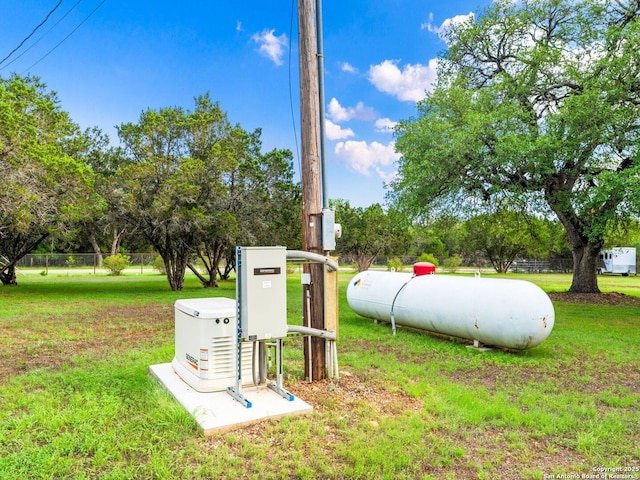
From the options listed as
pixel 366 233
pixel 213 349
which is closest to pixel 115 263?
pixel 366 233

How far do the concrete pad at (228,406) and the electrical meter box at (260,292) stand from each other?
0.63 meters

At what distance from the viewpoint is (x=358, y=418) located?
4.10 meters

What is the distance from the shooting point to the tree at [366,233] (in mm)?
33312

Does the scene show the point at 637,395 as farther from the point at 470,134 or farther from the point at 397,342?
the point at 470,134

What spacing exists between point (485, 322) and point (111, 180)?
14.7 m

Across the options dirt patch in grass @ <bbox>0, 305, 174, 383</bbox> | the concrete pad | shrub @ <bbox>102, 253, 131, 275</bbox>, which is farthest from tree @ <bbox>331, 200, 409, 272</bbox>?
the concrete pad

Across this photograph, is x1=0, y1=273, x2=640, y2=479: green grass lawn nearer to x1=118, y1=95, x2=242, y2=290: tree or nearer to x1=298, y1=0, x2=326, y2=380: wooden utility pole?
x1=298, y1=0, x2=326, y2=380: wooden utility pole

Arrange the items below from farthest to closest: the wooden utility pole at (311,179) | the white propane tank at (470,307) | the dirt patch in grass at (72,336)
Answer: the white propane tank at (470,307) → the dirt patch in grass at (72,336) → the wooden utility pole at (311,179)

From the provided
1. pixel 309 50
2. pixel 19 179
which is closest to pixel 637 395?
pixel 309 50

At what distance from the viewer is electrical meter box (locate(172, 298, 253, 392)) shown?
4477 mm

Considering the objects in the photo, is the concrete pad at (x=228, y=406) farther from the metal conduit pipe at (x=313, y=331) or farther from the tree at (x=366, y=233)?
the tree at (x=366, y=233)

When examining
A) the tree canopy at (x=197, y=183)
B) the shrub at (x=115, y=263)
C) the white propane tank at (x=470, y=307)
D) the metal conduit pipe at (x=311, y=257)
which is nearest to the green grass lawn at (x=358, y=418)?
the white propane tank at (x=470, y=307)

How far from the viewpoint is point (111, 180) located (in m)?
16.7

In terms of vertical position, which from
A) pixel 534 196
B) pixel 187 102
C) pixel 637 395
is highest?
pixel 187 102
